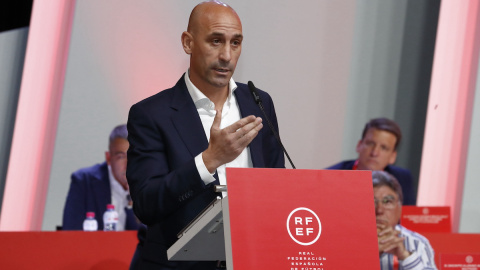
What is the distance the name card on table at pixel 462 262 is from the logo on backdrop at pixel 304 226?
179 cm

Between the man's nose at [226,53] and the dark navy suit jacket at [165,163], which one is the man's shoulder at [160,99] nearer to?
the dark navy suit jacket at [165,163]

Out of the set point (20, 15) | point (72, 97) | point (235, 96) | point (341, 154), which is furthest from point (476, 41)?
point (235, 96)

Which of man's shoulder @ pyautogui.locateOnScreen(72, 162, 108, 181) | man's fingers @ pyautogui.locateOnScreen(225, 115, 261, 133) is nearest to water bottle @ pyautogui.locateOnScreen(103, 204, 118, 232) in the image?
man's shoulder @ pyautogui.locateOnScreen(72, 162, 108, 181)

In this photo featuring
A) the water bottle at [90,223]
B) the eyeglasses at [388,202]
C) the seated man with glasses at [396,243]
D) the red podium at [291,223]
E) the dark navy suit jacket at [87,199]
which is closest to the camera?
the red podium at [291,223]

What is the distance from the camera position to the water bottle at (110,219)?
4188mm

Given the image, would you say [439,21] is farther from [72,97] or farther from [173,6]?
[72,97]

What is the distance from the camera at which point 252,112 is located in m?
2.18

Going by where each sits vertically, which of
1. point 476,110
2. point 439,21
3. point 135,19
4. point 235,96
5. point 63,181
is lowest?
point 63,181

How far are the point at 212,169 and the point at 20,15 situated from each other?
408cm

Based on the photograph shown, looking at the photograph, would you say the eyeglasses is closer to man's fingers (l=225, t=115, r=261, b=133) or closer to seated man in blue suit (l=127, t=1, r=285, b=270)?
seated man in blue suit (l=127, t=1, r=285, b=270)

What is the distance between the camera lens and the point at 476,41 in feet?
19.2

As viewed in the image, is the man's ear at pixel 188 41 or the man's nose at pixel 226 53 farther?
the man's ear at pixel 188 41

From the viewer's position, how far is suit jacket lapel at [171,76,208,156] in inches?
80.5

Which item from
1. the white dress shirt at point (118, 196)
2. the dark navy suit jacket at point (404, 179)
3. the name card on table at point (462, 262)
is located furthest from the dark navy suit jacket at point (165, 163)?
the dark navy suit jacket at point (404, 179)
